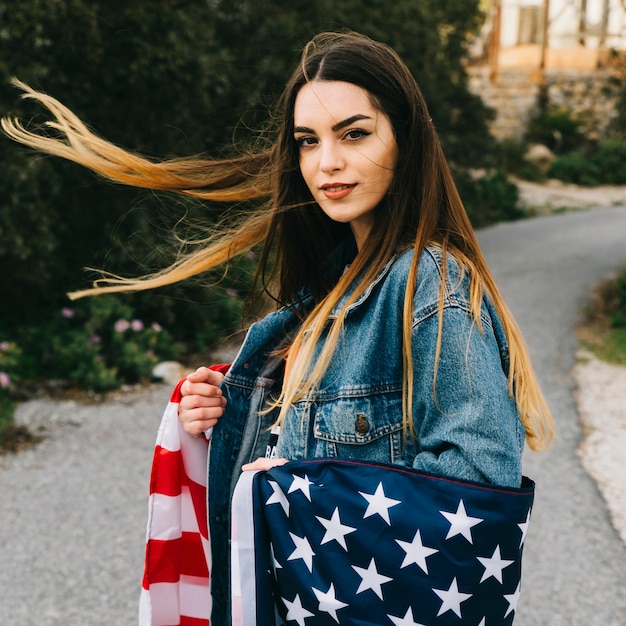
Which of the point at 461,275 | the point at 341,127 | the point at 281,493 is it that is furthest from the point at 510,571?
the point at 341,127

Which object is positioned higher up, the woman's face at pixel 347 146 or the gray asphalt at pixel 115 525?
the woman's face at pixel 347 146

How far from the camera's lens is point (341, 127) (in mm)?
1577

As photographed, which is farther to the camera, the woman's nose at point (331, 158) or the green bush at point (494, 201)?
the green bush at point (494, 201)

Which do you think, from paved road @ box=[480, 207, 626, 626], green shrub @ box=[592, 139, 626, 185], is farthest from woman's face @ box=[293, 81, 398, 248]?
green shrub @ box=[592, 139, 626, 185]

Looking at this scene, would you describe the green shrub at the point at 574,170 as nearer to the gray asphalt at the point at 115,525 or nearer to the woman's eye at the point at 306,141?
the gray asphalt at the point at 115,525

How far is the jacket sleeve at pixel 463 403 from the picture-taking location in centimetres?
131

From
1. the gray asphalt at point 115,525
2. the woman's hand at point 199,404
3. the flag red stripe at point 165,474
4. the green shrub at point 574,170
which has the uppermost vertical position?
the woman's hand at point 199,404

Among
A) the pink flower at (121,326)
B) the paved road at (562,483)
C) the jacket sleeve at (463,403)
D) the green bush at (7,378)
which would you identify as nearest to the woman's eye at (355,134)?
the jacket sleeve at (463,403)

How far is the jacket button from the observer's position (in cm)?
147

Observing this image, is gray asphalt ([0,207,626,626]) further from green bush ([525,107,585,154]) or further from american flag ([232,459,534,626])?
green bush ([525,107,585,154])

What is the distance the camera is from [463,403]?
4.36 ft

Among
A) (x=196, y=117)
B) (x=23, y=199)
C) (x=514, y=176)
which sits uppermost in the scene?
(x=196, y=117)

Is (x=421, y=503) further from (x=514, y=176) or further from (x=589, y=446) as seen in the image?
(x=514, y=176)

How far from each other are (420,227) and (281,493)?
22.5 inches
